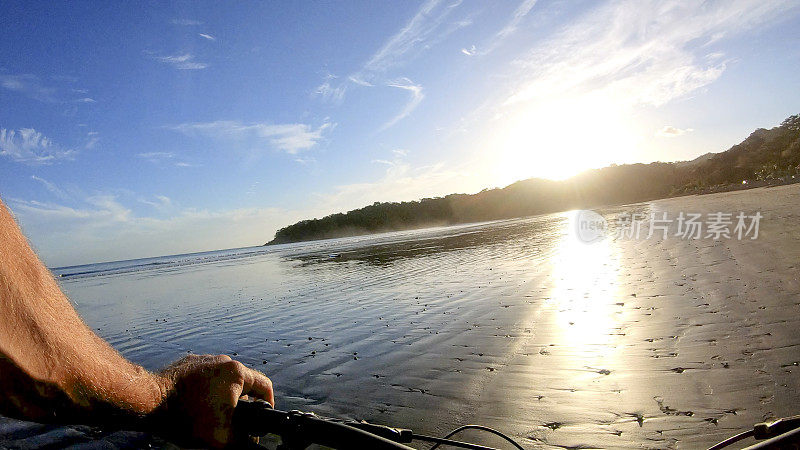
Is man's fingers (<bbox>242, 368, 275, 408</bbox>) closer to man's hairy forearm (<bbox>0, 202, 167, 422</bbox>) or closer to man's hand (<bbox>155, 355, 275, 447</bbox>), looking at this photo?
man's hand (<bbox>155, 355, 275, 447</bbox>)

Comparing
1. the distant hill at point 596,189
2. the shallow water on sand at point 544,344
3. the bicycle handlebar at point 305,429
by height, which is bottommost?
the shallow water on sand at point 544,344

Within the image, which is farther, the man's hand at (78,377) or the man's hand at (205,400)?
the man's hand at (205,400)

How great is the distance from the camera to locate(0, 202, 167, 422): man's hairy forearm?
3.34 feet

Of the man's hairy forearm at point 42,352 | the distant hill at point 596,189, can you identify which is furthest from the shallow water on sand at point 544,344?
the distant hill at point 596,189

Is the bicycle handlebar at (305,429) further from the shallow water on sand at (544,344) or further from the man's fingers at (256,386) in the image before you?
the shallow water on sand at (544,344)

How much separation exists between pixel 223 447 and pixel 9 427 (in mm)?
3037

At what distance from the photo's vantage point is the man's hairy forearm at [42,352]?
1019mm

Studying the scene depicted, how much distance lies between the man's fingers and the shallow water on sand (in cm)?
262

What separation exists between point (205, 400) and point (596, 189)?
336 feet

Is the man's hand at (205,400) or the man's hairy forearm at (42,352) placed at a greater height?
the man's hairy forearm at (42,352)

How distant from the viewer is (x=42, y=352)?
3.59ft

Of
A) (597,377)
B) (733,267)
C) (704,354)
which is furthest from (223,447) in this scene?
(733,267)

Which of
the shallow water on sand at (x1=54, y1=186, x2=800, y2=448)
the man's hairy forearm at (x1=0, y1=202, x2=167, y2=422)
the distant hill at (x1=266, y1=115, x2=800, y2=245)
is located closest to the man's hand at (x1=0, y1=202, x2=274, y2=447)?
the man's hairy forearm at (x1=0, y1=202, x2=167, y2=422)

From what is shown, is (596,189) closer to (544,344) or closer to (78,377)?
(544,344)
